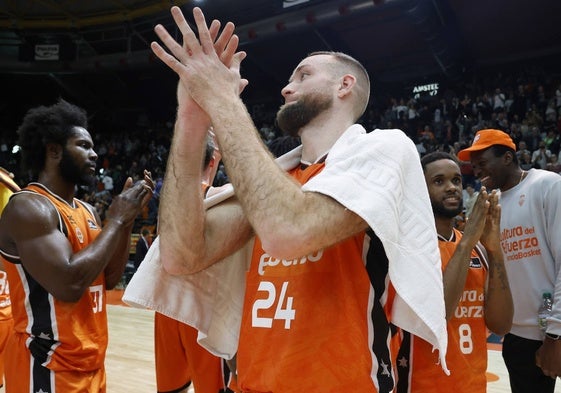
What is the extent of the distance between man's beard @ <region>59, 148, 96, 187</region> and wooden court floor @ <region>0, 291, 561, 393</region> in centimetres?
264

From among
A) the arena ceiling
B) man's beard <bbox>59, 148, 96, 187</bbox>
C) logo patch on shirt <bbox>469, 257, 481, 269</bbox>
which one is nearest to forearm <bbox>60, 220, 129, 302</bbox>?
man's beard <bbox>59, 148, 96, 187</bbox>

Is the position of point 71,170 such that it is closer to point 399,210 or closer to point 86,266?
point 86,266

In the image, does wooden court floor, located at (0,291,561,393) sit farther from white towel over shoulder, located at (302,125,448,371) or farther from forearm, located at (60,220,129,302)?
white towel over shoulder, located at (302,125,448,371)

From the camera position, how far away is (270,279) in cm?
158

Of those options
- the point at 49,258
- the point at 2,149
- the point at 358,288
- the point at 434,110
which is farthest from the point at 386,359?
the point at 2,149

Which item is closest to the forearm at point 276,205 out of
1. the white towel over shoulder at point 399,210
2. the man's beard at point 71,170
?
the white towel over shoulder at point 399,210

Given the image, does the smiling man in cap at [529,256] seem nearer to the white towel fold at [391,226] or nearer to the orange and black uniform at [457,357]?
the orange and black uniform at [457,357]

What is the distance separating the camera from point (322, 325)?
1452 mm

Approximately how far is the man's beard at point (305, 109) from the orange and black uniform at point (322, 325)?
0.46 metres

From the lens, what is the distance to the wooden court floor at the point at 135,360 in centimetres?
481

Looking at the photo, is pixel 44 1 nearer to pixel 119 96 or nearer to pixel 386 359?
pixel 119 96

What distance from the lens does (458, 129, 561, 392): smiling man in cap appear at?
285 centimetres

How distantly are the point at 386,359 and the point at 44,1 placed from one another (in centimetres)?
1834

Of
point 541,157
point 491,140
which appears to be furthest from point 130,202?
point 541,157
